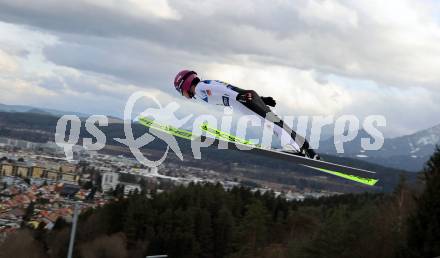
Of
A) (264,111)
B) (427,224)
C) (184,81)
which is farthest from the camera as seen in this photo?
(427,224)

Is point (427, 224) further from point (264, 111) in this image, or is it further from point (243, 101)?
point (243, 101)

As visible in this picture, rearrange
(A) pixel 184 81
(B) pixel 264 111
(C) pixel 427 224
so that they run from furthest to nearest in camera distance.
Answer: (C) pixel 427 224 < (A) pixel 184 81 < (B) pixel 264 111

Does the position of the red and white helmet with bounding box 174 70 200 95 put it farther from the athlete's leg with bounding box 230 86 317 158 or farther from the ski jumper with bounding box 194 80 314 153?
the athlete's leg with bounding box 230 86 317 158

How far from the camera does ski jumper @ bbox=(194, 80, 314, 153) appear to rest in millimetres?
13289

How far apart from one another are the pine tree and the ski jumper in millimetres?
17339

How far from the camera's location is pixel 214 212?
240ft

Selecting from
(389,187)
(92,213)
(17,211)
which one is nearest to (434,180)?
(92,213)

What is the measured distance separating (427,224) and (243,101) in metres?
19.6

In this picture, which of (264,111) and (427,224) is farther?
(427,224)

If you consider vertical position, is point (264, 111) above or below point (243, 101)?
below

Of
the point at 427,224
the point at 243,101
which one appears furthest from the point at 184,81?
the point at 427,224

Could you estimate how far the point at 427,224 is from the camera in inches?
1139

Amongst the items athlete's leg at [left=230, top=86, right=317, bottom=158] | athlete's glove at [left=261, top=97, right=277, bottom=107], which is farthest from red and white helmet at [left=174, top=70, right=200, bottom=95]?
athlete's glove at [left=261, top=97, right=277, bottom=107]

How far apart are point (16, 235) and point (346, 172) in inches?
2169
